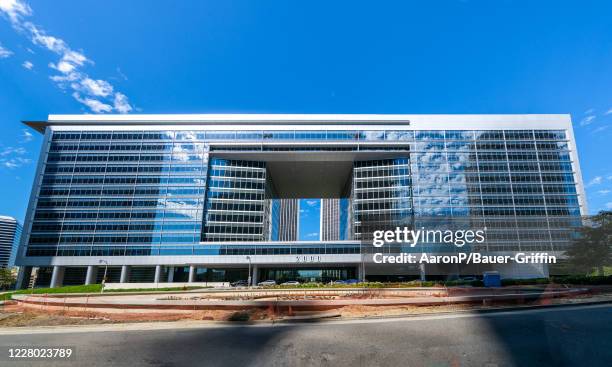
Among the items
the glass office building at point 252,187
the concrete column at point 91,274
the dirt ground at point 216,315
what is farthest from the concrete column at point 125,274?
the dirt ground at point 216,315

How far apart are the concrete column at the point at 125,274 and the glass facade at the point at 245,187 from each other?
3180 mm

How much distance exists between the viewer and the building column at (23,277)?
222 ft

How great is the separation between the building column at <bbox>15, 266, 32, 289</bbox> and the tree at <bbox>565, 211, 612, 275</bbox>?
10117 cm

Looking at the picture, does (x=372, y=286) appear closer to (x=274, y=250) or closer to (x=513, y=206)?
(x=274, y=250)

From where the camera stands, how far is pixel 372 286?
31.8 m

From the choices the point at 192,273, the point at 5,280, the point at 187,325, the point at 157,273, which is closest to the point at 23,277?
the point at 5,280

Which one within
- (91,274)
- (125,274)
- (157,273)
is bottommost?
(91,274)

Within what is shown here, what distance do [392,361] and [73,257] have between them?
270ft

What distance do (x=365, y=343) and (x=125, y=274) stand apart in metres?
73.7

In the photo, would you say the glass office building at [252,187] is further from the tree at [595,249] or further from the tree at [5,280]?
the tree at [595,249]

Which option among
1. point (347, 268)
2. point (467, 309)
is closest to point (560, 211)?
point (347, 268)

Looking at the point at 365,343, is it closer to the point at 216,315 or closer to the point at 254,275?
the point at 216,315

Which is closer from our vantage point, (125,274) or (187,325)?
(187,325)

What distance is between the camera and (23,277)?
225 feet
